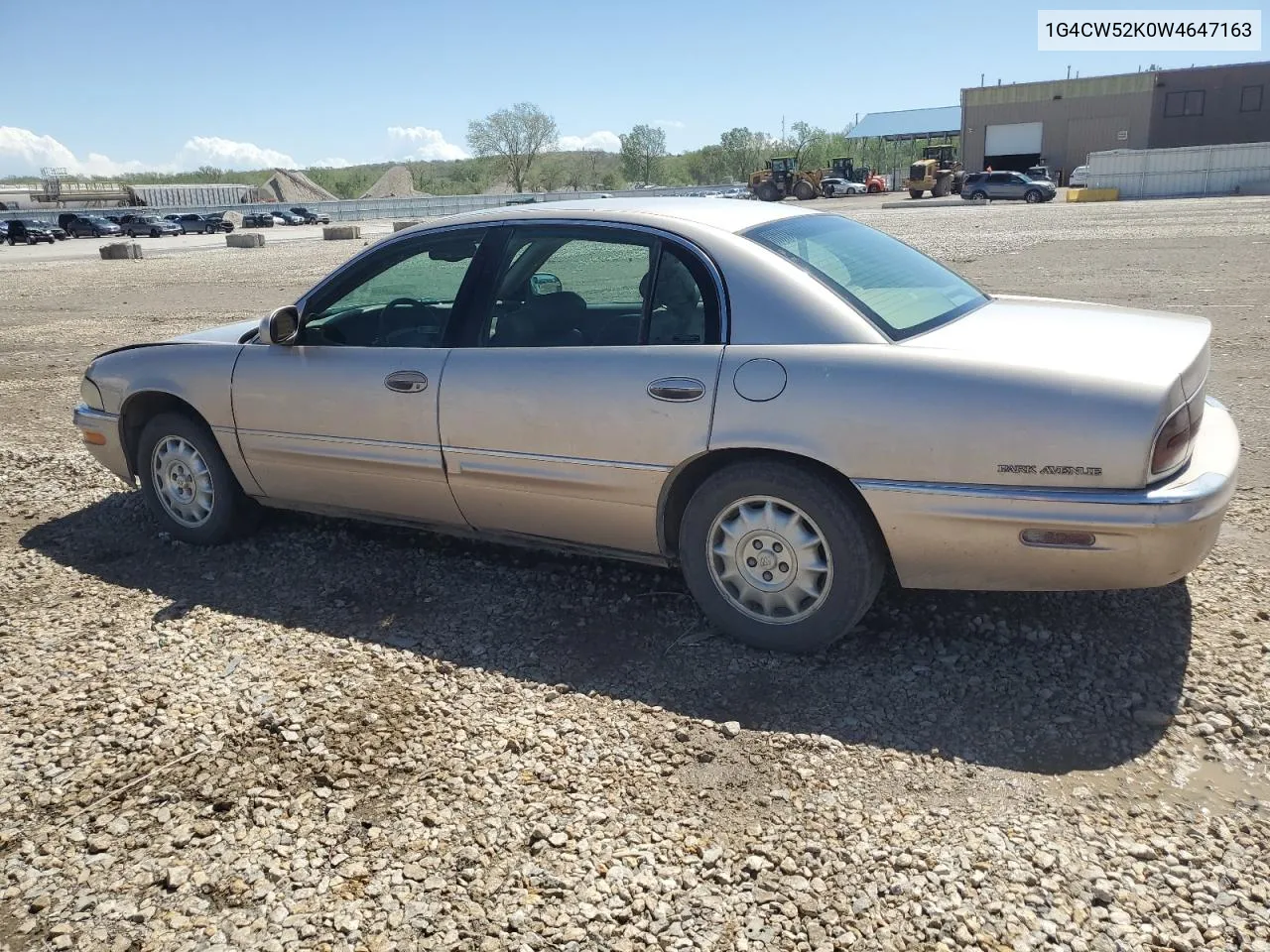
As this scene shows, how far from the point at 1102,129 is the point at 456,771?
245ft

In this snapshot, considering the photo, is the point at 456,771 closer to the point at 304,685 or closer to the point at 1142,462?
the point at 304,685

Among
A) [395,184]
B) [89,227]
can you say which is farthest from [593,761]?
[395,184]

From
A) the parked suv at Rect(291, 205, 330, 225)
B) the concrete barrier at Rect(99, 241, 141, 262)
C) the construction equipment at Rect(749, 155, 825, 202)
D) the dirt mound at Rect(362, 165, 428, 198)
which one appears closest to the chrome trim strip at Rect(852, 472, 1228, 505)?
the concrete barrier at Rect(99, 241, 141, 262)

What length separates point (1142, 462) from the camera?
2.88 metres

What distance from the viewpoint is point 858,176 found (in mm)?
68875

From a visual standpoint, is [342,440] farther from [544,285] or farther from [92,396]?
[92,396]

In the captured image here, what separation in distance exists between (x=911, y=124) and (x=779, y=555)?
90428 millimetres

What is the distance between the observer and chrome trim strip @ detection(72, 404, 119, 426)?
5023mm

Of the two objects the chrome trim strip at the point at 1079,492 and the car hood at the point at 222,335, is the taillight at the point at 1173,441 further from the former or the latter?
the car hood at the point at 222,335

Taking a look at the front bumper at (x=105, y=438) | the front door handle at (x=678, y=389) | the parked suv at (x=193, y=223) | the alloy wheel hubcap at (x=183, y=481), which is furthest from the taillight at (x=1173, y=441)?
the parked suv at (x=193, y=223)

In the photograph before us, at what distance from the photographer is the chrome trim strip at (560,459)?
11.6 ft

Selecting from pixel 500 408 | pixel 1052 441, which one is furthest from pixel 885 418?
pixel 500 408

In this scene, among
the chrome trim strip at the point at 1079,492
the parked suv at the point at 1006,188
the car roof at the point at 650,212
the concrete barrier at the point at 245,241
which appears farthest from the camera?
the parked suv at the point at 1006,188

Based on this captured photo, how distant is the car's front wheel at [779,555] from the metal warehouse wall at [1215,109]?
71974 millimetres
